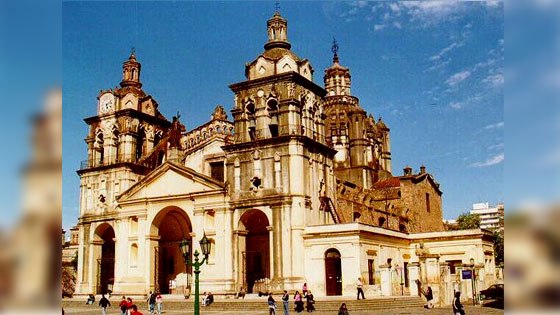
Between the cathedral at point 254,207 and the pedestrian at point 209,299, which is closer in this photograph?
the pedestrian at point 209,299

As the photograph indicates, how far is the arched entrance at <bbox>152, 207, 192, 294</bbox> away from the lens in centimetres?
4825

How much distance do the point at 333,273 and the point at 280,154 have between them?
29.2ft

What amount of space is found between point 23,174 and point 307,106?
38.5 metres

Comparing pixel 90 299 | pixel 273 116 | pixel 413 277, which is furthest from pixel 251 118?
pixel 90 299

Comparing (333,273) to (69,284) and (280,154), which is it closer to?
(280,154)

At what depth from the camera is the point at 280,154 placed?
1626 inches

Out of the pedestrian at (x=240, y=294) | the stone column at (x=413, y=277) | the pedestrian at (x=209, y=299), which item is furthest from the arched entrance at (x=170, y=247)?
the stone column at (x=413, y=277)

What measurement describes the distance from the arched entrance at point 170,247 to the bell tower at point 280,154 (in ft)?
22.3

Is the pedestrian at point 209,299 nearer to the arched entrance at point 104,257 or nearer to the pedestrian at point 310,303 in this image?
the pedestrian at point 310,303

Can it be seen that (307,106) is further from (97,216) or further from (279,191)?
(97,216)

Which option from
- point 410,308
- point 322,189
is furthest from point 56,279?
point 322,189

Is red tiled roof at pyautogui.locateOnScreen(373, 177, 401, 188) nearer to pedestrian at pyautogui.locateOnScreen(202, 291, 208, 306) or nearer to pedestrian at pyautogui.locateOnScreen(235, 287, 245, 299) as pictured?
pedestrian at pyautogui.locateOnScreen(235, 287, 245, 299)

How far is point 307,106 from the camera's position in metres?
43.6

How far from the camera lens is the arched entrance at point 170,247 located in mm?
48250
